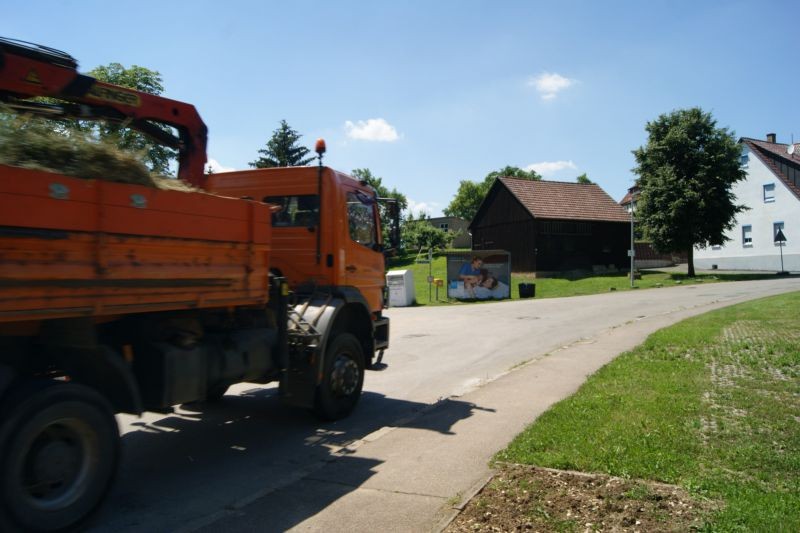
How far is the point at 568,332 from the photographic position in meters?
16.0

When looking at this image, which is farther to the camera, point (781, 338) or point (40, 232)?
point (781, 338)

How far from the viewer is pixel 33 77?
16.8 ft

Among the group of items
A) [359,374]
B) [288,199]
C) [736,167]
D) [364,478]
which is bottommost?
[364,478]

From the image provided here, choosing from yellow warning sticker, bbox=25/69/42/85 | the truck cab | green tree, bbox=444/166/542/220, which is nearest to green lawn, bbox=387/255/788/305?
the truck cab

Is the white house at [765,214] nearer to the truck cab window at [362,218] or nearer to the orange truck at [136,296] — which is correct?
the truck cab window at [362,218]

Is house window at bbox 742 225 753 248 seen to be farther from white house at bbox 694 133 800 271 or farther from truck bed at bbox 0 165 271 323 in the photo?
truck bed at bbox 0 165 271 323

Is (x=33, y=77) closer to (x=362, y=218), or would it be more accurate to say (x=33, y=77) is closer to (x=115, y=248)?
(x=115, y=248)

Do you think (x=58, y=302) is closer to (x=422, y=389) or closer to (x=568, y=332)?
(x=422, y=389)

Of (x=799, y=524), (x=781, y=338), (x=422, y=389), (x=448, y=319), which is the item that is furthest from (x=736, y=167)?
(x=799, y=524)

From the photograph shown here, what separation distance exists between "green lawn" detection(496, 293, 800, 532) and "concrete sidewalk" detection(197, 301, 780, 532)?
1.50 ft

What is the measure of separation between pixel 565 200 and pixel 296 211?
43451 mm

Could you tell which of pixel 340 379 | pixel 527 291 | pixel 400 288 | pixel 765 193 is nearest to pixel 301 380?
pixel 340 379

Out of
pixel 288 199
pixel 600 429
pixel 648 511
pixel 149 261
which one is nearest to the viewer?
pixel 648 511

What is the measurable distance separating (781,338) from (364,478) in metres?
10.0
